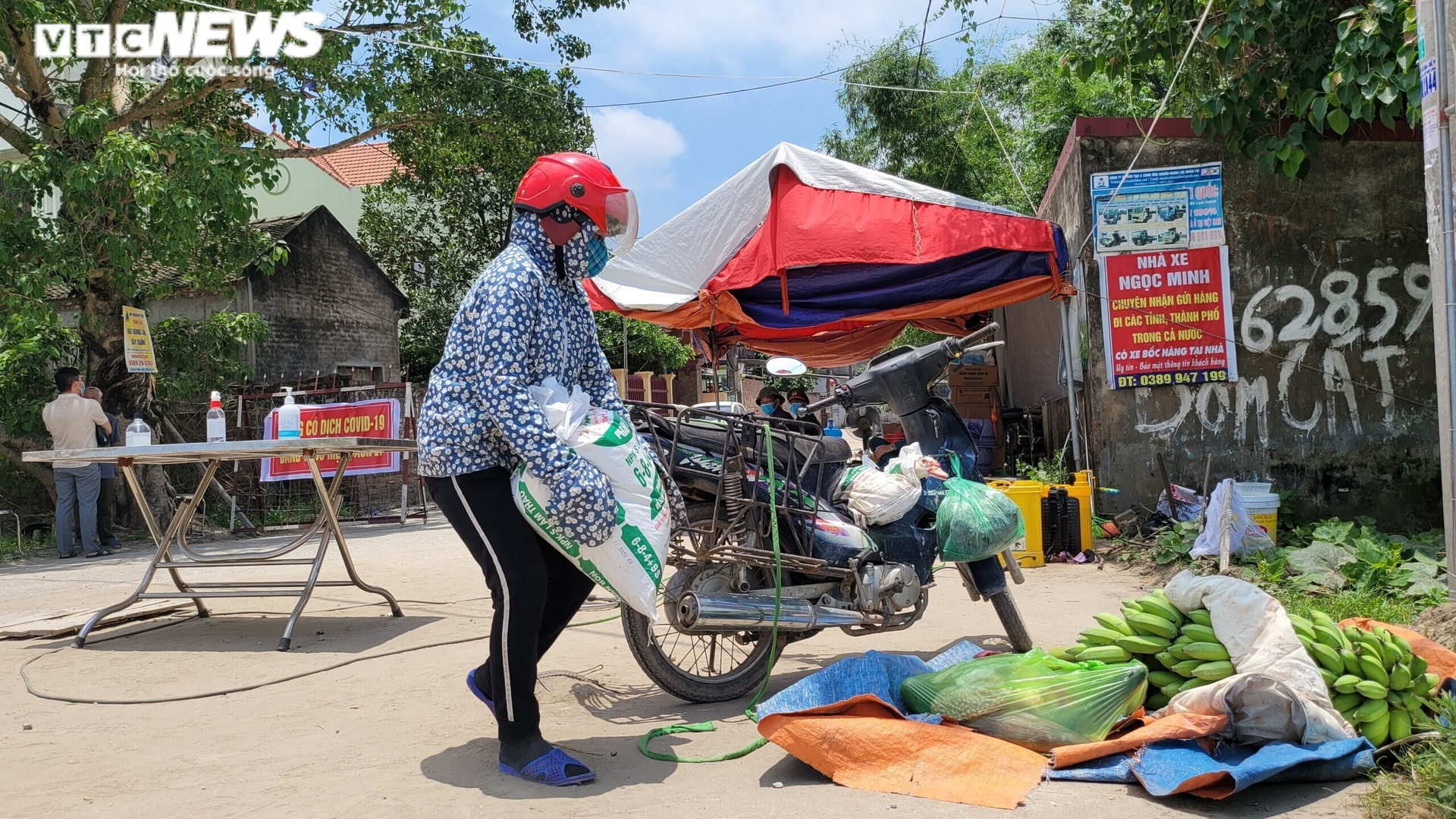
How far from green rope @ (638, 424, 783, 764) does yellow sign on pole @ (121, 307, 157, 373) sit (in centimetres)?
995

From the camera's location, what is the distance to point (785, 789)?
2992 mm

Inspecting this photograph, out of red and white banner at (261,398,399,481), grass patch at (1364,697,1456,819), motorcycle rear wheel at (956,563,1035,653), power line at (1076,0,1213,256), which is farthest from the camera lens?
red and white banner at (261,398,399,481)

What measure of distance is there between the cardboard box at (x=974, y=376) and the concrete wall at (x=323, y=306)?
37.3 feet

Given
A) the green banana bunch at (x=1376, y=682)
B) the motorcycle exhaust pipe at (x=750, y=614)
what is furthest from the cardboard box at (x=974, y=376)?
the green banana bunch at (x=1376, y=682)

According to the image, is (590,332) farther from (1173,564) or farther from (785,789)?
(1173,564)

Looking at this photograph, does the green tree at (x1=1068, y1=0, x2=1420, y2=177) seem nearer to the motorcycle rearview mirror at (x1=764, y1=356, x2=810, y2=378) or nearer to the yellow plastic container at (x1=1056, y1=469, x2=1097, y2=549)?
the yellow plastic container at (x1=1056, y1=469, x2=1097, y2=549)

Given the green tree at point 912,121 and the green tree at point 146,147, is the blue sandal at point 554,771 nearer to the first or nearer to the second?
the green tree at point 146,147

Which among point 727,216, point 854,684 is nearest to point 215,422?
point 854,684

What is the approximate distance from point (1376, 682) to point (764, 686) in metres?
2.07

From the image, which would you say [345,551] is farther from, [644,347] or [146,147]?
[644,347]

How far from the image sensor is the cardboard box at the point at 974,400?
13266 mm

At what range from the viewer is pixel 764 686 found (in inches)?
156

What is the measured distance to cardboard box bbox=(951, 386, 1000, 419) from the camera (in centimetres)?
1327

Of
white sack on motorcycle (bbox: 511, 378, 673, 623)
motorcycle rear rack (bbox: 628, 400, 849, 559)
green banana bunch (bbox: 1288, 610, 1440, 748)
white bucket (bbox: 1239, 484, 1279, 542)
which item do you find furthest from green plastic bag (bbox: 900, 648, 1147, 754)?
white bucket (bbox: 1239, 484, 1279, 542)
